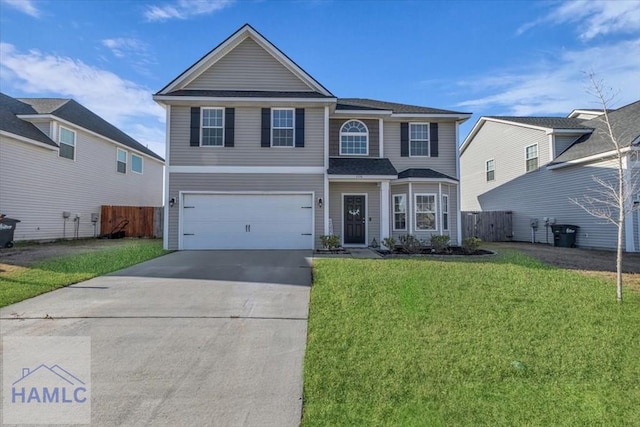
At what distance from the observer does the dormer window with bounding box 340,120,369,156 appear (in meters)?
14.3

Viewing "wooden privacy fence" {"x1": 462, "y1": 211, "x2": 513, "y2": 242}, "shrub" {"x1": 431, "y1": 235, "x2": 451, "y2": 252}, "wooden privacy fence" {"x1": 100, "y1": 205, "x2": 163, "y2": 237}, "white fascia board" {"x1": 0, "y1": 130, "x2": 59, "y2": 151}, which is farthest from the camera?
"wooden privacy fence" {"x1": 100, "y1": 205, "x2": 163, "y2": 237}

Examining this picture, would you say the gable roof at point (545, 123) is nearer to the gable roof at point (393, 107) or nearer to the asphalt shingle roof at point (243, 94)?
the gable roof at point (393, 107)

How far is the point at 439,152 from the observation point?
1470 centimetres

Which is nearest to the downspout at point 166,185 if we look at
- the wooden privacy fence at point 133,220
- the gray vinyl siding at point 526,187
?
the wooden privacy fence at point 133,220

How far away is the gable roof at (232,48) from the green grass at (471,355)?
29.4 ft

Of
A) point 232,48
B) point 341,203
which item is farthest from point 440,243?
point 232,48

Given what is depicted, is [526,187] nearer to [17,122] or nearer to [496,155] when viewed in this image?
[496,155]

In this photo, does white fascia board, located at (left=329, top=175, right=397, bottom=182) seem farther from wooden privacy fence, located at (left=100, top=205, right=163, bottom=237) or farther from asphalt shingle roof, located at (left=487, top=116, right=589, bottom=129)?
wooden privacy fence, located at (left=100, top=205, right=163, bottom=237)

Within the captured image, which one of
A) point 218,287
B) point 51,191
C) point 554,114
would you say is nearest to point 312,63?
point 218,287

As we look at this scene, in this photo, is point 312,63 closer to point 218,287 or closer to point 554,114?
point 218,287

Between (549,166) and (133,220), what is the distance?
2148 centimetres

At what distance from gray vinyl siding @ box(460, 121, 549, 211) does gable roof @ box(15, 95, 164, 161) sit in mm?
21863

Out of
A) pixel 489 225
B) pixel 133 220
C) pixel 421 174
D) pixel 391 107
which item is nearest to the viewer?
pixel 421 174

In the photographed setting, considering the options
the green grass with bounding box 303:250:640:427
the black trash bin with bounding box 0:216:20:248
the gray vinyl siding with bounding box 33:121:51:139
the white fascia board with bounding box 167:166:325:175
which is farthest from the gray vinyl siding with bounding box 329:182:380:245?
Answer: the gray vinyl siding with bounding box 33:121:51:139
